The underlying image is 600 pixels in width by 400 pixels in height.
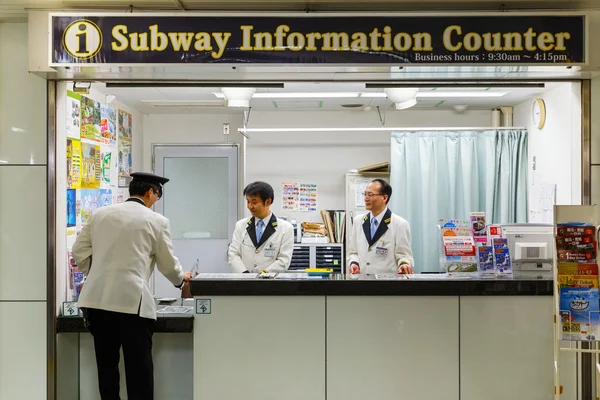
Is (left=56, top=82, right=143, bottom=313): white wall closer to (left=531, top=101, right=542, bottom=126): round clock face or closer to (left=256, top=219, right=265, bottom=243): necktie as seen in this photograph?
(left=256, top=219, right=265, bottom=243): necktie

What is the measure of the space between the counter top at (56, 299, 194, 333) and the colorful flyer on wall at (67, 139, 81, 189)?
3.00 ft

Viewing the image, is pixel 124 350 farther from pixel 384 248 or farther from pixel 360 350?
pixel 384 248

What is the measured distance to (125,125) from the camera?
16.5 ft

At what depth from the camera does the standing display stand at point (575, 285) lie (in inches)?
97.5

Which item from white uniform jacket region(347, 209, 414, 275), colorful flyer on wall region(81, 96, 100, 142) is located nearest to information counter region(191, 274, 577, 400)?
white uniform jacket region(347, 209, 414, 275)

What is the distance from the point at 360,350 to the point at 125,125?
10.7 ft

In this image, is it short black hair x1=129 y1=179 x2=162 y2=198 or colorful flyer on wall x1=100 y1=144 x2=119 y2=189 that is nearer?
short black hair x1=129 y1=179 x2=162 y2=198

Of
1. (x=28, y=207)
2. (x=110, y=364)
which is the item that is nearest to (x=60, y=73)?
(x=28, y=207)

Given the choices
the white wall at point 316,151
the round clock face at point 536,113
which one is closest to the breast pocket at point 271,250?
the white wall at point 316,151

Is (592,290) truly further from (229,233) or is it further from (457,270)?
(229,233)

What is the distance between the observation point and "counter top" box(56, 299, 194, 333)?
292 centimetres

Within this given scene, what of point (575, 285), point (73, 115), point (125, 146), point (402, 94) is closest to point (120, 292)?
point (73, 115)

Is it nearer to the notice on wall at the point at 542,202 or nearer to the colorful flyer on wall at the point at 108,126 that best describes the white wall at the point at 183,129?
the colorful flyer on wall at the point at 108,126

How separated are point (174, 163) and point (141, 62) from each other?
120 inches
